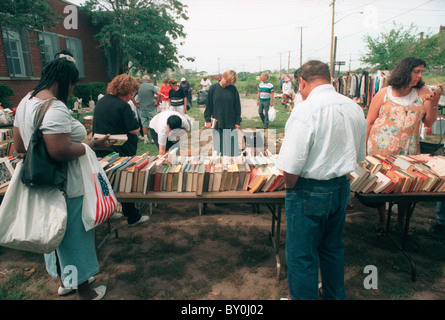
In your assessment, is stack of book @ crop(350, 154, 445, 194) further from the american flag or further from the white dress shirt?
the american flag

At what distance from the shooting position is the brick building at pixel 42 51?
11242 millimetres

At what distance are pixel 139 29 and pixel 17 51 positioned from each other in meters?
6.50

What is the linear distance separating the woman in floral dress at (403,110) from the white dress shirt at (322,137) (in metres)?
1.59

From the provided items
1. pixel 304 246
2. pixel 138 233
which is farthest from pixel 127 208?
pixel 304 246

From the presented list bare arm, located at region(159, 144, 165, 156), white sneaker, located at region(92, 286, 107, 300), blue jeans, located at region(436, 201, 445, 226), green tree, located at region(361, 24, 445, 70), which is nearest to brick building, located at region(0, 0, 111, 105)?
bare arm, located at region(159, 144, 165, 156)

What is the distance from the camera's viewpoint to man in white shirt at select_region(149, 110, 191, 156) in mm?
4050

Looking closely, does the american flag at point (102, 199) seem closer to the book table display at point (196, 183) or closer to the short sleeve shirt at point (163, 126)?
the book table display at point (196, 183)

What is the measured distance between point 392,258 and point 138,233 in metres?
2.90

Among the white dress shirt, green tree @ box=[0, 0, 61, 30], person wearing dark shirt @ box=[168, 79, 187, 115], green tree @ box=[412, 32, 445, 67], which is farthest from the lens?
green tree @ box=[412, 32, 445, 67]

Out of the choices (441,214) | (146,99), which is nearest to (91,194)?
(441,214)

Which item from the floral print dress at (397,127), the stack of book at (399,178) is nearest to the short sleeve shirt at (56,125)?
the stack of book at (399,178)

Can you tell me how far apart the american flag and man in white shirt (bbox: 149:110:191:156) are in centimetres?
191

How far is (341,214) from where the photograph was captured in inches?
78.0

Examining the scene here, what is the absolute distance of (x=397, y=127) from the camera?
3.12m
